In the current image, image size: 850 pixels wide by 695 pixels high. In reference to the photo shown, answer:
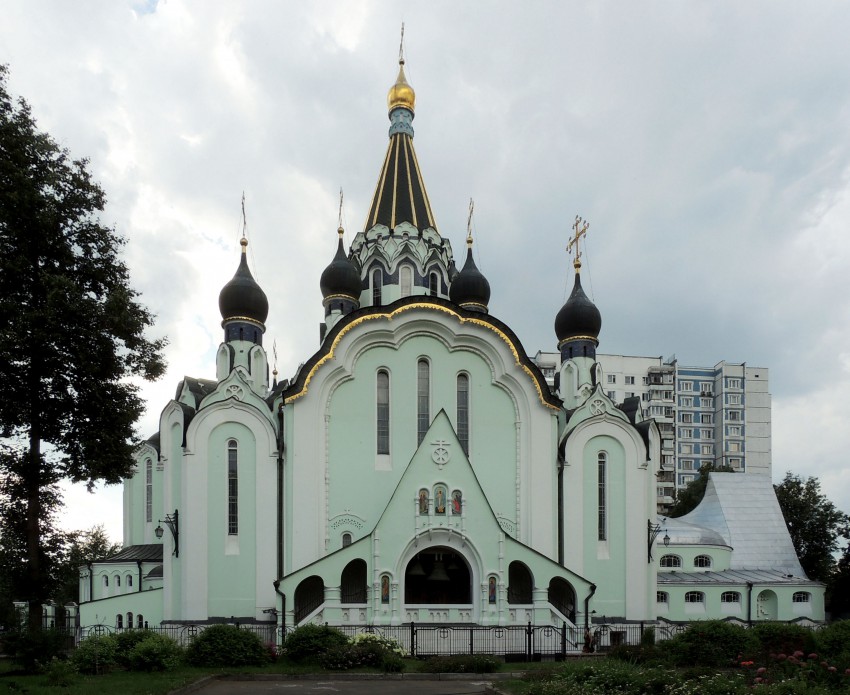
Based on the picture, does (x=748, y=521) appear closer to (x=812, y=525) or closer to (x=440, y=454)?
(x=812, y=525)

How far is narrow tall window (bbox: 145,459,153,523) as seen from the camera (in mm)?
27266

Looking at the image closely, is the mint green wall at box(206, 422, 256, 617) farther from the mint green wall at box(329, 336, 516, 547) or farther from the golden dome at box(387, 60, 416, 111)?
the golden dome at box(387, 60, 416, 111)

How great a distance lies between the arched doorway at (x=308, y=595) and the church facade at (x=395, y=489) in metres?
0.06

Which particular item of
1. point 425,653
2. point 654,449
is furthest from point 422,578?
point 654,449

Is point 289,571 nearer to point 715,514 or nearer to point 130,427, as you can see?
point 130,427

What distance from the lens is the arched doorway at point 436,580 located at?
72.1 feet

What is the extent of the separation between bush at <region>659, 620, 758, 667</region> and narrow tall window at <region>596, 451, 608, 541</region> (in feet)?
29.6

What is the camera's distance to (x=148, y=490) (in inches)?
1084

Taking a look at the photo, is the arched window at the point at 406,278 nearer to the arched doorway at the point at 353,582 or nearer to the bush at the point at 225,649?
the arched doorway at the point at 353,582

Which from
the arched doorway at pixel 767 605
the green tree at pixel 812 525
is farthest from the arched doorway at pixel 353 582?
the green tree at pixel 812 525

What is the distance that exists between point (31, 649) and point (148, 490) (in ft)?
49.1

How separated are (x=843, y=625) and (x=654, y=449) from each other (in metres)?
12.0

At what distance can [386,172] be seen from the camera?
3209 centimetres

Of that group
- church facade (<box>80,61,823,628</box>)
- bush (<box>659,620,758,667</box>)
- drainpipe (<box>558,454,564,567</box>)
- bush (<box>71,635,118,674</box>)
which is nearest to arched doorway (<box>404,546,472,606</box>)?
church facade (<box>80,61,823,628</box>)
